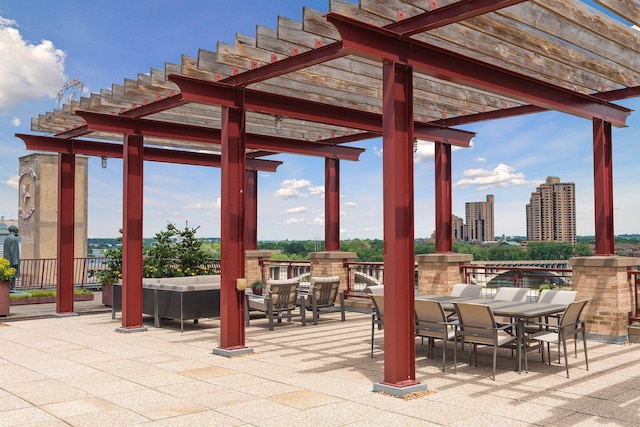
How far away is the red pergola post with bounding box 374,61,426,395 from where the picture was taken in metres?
5.62

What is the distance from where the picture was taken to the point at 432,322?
676 cm

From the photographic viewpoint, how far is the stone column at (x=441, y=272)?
10.7 metres

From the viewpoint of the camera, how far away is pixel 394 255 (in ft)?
18.5

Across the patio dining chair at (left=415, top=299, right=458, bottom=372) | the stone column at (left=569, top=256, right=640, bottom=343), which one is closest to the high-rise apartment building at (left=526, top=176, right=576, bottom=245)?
the stone column at (left=569, top=256, right=640, bottom=343)

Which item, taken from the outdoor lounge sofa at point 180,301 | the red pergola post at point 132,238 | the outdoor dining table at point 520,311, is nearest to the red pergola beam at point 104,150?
the red pergola post at point 132,238

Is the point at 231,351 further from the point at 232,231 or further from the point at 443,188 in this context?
the point at 443,188

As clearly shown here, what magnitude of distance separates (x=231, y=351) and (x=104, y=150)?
6.44 metres

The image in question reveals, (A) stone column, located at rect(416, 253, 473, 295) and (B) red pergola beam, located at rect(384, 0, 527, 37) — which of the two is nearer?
(B) red pergola beam, located at rect(384, 0, 527, 37)

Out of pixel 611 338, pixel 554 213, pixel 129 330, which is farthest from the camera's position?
pixel 554 213

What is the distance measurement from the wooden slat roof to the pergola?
0.06 ft

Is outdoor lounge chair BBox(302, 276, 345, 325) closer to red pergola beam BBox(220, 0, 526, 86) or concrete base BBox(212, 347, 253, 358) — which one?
concrete base BBox(212, 347, 253, 358)

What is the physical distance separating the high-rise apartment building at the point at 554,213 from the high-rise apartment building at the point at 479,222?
841cm

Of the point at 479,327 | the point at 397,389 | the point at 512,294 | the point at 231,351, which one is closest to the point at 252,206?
the point at 231,351

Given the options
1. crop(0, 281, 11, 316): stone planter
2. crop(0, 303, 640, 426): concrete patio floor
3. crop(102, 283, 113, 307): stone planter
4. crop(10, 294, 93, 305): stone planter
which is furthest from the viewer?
crop(10, 294, 93, 305): stone planter
